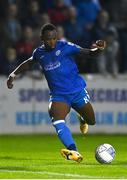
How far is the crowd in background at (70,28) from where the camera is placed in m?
21.9

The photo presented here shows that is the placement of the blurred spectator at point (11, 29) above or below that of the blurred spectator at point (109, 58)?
above

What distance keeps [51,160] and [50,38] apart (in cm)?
217

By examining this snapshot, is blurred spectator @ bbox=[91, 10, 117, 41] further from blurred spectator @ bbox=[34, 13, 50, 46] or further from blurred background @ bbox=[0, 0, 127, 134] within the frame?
blurred spectator @ bbox=[34, 13, 50, 46]

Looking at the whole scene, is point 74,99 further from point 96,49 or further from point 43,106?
point 43,106

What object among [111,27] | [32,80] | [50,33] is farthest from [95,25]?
[50,33]

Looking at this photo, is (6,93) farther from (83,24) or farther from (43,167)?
(43,167)

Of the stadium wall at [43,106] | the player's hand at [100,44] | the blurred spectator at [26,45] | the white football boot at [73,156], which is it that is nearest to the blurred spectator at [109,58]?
the stadium wall at [43,106]

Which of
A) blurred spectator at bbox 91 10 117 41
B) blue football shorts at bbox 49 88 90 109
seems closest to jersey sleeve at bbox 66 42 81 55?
blue football shorts at bbox 49 88 90 109

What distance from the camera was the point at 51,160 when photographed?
14.7 meters

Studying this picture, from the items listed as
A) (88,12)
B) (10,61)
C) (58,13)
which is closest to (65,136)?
(10,61)

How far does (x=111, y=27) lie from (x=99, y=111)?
2.15 meters

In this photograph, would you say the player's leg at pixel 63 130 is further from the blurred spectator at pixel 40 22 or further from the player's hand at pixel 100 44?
the blurred spectator at pixel 40 22

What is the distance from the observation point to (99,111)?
867 inches

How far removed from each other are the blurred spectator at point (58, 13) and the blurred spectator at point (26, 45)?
1.15 meters
